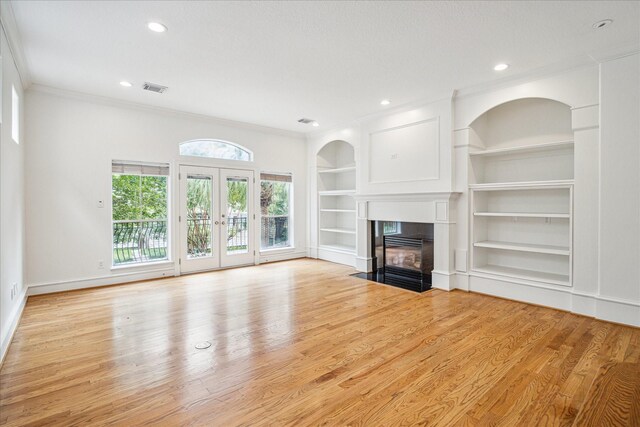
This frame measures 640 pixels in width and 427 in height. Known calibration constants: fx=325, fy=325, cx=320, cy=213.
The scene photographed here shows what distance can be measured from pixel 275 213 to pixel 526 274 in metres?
4.80

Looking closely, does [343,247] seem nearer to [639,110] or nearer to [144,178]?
[144,178]

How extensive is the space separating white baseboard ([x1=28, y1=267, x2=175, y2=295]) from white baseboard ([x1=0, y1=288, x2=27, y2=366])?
1.69 feet

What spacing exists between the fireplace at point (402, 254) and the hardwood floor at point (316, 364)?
3.34 ft

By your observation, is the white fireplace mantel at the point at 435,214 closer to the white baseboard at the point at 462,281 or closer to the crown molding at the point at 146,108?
the white baseboard at the point at 462,281

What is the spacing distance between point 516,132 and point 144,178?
583 cm

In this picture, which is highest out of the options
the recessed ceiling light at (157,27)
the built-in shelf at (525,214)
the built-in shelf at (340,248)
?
Result: the recessed ceiling light at (157,27)

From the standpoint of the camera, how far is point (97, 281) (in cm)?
497

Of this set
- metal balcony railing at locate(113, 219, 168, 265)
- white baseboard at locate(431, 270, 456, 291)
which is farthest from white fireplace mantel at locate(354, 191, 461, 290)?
metal balcony railing at locate(113, 219, 168, 265)

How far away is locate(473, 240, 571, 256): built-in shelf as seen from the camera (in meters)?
3.94

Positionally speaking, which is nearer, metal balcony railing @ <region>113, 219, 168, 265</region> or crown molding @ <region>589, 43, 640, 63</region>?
crown molding @ <region>589, 43, 640, 63</region>

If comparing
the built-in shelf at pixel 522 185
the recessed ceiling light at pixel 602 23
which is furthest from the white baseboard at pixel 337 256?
the recessed ceiling light at pixel 602 23

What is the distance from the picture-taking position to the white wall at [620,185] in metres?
3.31

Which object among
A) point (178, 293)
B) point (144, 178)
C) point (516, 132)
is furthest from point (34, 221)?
point (516, 132)

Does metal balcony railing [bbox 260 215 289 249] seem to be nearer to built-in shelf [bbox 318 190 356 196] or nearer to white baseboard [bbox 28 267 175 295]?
built-in shelf [bbox 318 190 356 196]
